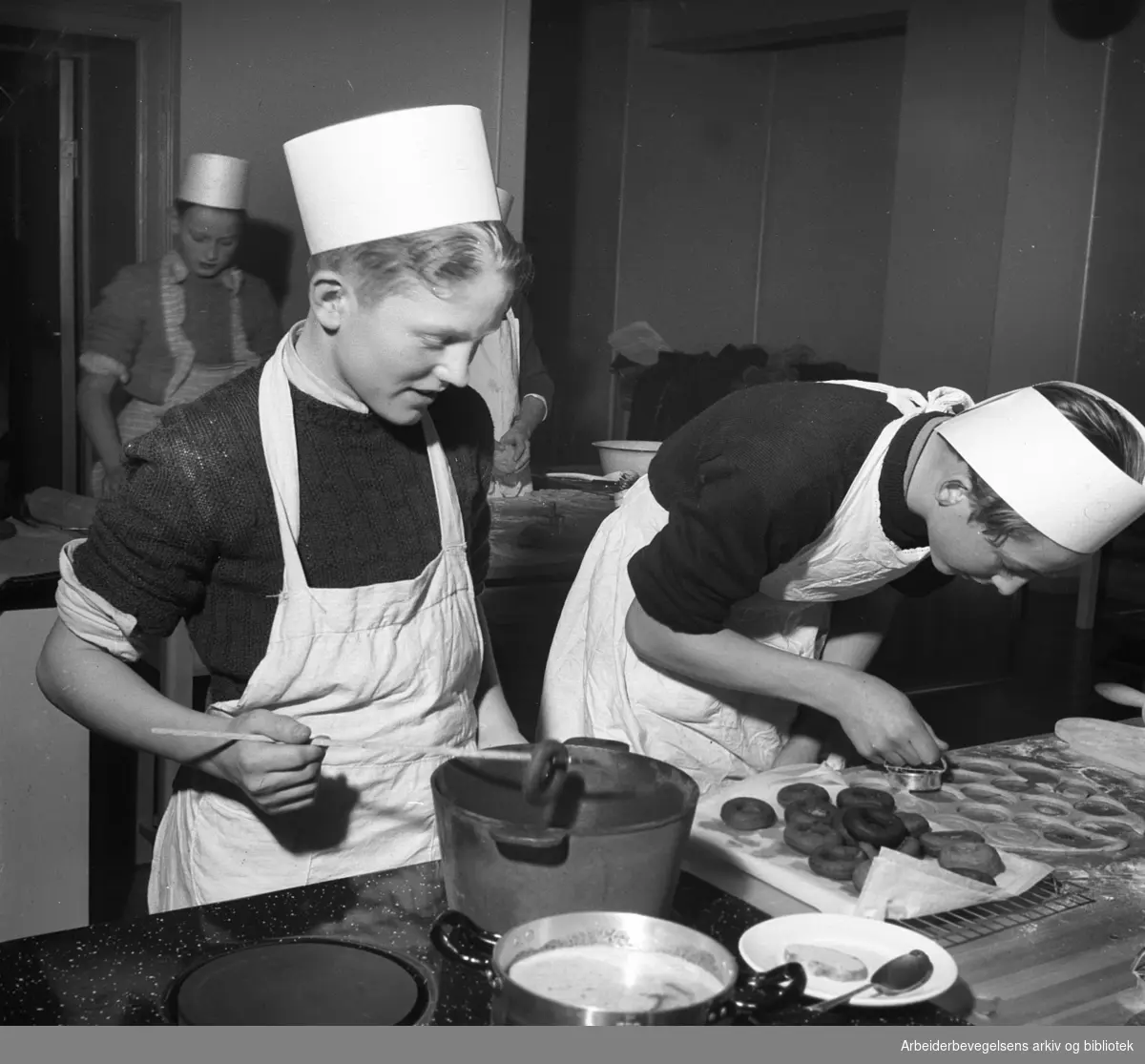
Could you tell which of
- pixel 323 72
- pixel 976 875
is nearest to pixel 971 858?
pixel 976 875

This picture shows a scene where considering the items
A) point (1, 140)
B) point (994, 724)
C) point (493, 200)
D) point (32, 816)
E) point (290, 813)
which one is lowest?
point (994, 724)

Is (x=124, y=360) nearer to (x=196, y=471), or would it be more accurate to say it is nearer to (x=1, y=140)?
(x=1, y=140)

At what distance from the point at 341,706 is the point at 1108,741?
982 millimetres

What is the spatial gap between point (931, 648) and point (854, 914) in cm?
326

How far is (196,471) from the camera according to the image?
3.93ft

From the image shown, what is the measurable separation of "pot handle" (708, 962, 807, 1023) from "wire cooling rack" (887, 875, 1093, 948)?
26cm

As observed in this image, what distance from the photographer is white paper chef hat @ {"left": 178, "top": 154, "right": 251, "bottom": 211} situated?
11.8 ft

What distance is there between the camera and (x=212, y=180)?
360 cm

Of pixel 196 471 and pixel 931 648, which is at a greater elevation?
pixel 196 471

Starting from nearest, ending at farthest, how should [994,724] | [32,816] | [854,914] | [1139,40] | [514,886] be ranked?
1. [514,886]
2. [854,914]
3. [32,816]
4. [994,724]
5. [1139,40]

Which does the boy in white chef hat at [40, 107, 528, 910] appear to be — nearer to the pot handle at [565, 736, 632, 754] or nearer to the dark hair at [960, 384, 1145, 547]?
the pot handle at [565, 736, 632, 754]

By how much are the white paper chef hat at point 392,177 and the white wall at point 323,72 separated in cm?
272
